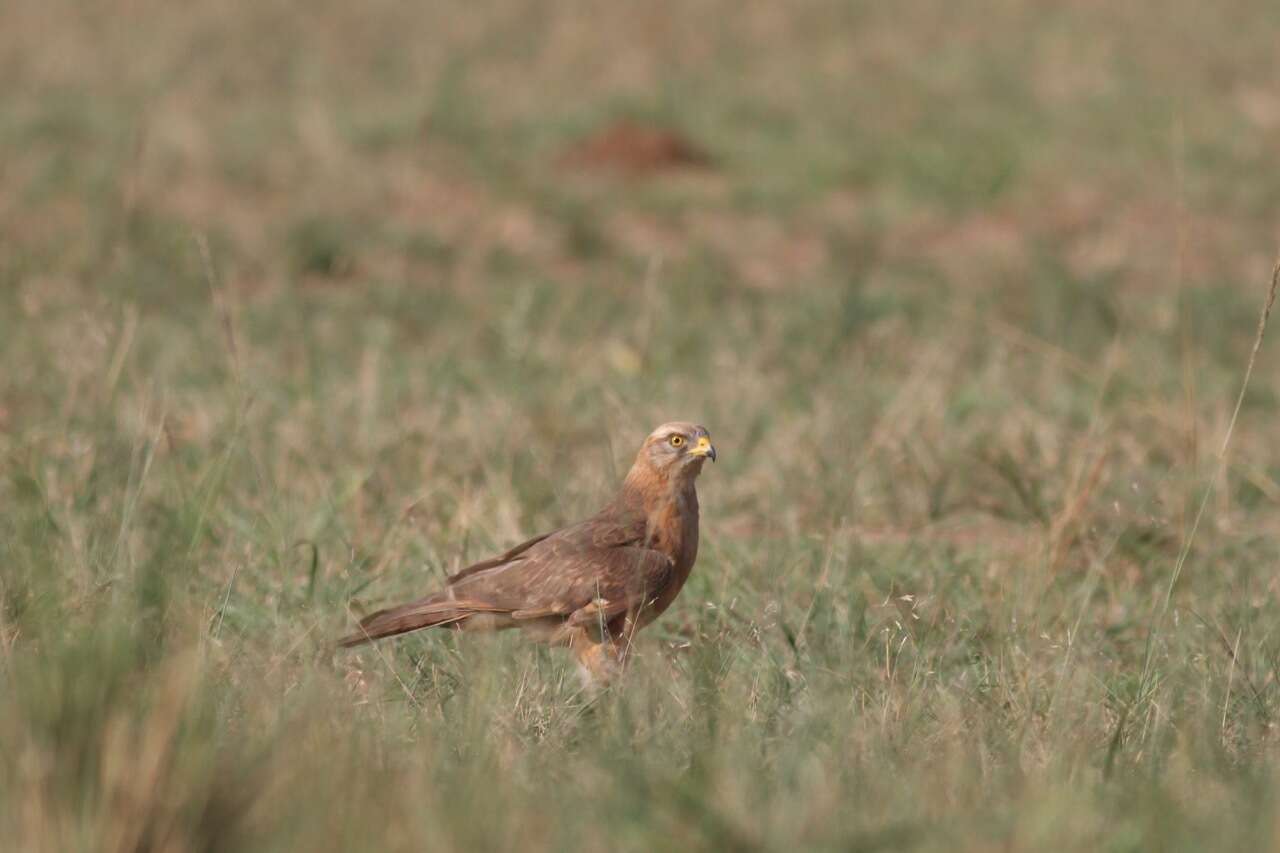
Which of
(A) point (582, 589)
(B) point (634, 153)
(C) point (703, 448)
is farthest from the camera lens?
(B) point (634, 153)

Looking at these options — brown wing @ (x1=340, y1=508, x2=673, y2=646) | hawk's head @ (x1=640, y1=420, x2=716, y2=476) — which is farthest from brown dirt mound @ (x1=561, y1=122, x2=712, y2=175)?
brown wing @ (x1=340, y1=508, x2=673, y2=646)

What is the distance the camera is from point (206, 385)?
24.9 ft

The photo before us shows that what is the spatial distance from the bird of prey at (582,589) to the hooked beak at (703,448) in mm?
148

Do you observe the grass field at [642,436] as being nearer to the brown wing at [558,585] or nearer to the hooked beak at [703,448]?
the brown wing at [558,585]

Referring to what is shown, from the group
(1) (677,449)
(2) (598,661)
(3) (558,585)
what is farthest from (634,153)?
(2) (598,661)

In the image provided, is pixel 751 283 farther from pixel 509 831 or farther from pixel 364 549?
pixel 509 831

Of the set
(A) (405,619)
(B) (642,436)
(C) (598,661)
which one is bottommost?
(B) (642,436)

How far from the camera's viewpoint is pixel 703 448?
5.06 m

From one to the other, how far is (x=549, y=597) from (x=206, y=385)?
329 centimetres

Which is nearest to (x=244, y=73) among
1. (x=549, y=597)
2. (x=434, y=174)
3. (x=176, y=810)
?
(x=434, y=174)

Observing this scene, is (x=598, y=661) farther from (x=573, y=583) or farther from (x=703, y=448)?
(x=703, y=448)

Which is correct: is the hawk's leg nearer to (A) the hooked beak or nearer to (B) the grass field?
(B) the grass field

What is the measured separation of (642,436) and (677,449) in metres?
1.57

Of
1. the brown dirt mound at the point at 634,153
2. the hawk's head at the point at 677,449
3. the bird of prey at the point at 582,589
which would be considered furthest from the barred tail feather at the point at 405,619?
the brown dirt mound at the point at 634,153
